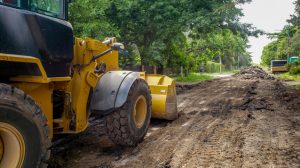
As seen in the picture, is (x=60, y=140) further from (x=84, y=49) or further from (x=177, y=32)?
(x=177, y=32)

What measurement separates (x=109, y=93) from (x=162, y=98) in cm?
232

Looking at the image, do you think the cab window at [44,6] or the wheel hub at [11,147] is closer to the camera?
the wheel hub at [11,147]

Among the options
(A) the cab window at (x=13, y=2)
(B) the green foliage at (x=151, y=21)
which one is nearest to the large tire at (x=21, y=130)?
(A) the cab window at (x=13, y=2)

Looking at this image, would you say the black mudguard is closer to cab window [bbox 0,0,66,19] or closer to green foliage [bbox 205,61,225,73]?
cab window [bbox 0,0,66,19]

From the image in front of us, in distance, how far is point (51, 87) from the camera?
402 cm

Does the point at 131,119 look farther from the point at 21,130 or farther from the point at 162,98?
the point at 21,130

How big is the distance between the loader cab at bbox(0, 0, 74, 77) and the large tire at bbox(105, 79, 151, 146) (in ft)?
3.95

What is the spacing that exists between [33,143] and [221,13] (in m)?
13.6

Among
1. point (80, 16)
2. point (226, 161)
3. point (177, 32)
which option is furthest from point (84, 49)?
point (177, 32)

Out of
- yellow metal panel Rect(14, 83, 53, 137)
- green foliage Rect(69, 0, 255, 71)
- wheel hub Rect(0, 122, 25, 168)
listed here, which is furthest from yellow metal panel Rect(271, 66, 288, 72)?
wheel hub Rect(0, 122, 25, 168)

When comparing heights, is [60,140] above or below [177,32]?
below

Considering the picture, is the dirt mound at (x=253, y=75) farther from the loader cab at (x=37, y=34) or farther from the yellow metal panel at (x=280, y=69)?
the loader cab at (x=37, y=34)

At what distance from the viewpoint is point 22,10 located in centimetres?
357

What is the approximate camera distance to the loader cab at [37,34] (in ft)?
11.0
